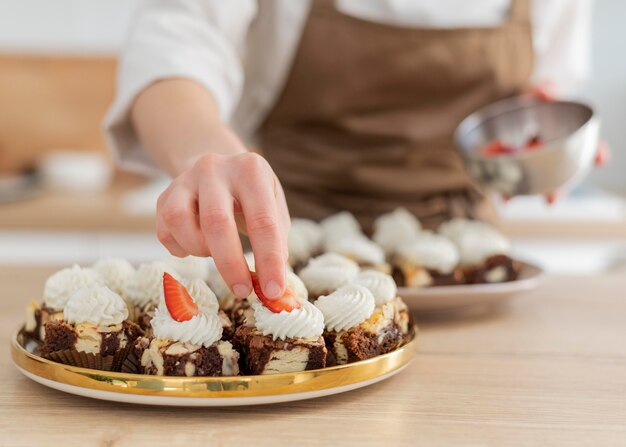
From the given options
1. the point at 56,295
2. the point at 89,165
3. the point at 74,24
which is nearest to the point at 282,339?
the point at 56,295

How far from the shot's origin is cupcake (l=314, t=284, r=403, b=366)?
71cm

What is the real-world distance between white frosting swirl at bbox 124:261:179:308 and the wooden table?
0.41ft

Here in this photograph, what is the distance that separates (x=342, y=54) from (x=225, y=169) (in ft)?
2.40

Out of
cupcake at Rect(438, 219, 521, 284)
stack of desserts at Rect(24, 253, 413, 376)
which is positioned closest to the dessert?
cupcake at Rect(438, 219, 521, 284)

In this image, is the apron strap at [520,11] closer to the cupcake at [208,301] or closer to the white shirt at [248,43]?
the white shirt at [248,43]

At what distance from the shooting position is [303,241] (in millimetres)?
1117

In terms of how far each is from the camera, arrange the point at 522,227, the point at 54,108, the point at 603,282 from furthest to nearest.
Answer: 1. the point at 54,108
2. the point at 522,227
3. the point at 603,282

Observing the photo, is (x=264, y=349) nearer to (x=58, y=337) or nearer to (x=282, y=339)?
(x=282, y=339)

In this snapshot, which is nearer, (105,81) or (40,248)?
(40,248)

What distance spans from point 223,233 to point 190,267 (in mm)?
239

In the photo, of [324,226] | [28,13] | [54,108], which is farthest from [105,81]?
[324,226]

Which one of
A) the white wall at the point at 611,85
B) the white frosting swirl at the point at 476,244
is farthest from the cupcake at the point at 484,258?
the white wall at the point at 611,85

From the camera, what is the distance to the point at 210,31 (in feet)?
3.87

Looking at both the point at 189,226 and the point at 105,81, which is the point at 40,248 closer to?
the point at 105,81
